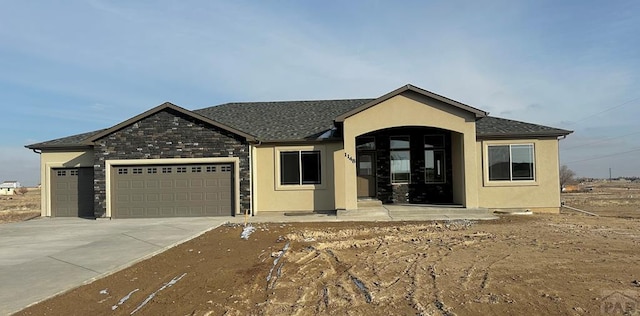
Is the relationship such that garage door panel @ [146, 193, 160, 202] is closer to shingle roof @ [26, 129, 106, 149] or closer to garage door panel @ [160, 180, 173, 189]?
garage door panel @ [160, 180, 173, 189]

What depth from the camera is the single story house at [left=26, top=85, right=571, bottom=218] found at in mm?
16266

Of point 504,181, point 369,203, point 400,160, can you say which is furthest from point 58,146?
point 504,181

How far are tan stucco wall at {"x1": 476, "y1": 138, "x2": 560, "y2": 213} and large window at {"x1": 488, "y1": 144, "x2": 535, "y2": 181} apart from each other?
0.60ft

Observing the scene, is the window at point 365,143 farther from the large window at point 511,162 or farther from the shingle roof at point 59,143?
the shingle roof at point 59,143

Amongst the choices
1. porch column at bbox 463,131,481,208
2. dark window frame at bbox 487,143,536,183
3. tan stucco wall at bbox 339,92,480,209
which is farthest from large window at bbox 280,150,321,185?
dark window frame at bbox 487,143,536,183

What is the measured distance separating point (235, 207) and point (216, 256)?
7798 millimetres

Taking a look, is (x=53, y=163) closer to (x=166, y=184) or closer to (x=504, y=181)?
(x=166, y=184)

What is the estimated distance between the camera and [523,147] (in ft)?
56.7

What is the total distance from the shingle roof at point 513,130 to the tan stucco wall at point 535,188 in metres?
0.35

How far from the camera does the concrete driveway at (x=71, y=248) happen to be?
7035 mm

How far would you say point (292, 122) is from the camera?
19.8 meters

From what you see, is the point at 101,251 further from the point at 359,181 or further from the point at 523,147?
the point at 523,147

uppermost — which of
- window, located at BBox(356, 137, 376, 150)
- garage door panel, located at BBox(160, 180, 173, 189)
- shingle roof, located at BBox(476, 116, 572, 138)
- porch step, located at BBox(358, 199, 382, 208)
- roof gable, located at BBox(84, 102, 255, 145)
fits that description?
roof gable, located at BBox(84, 102, 255, 145)

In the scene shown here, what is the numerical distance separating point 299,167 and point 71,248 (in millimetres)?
9117
